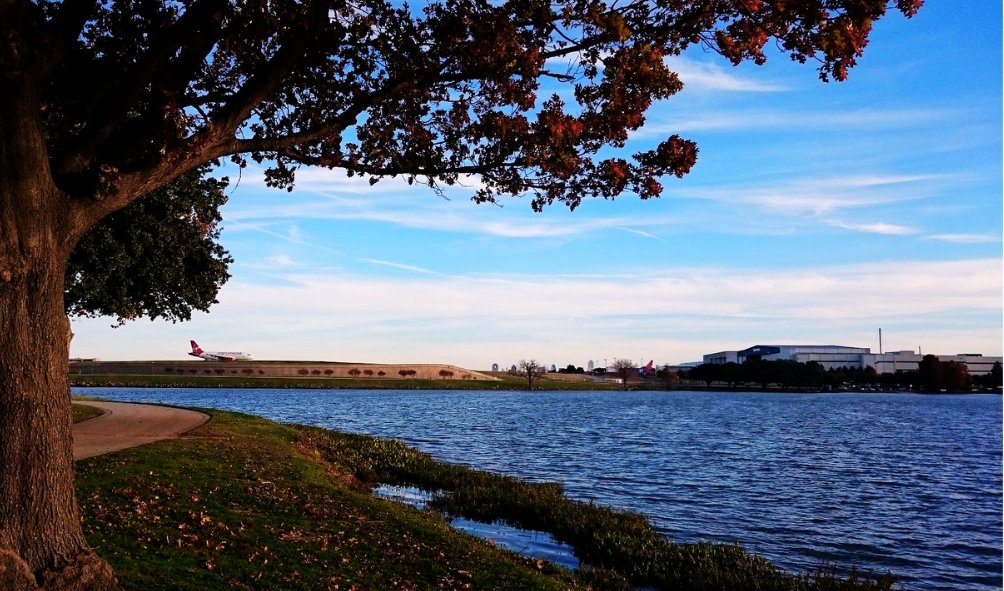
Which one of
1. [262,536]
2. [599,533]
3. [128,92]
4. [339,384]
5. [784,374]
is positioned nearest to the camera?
[128,92]

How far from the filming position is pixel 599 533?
18078mm

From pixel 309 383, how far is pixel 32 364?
16032 cm

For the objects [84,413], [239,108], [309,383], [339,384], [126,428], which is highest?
[239,108]

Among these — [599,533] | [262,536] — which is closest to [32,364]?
[262,536]

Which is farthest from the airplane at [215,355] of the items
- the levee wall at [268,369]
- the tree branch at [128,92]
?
the tree branch at [128,92]

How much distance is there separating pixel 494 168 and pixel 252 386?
149 m

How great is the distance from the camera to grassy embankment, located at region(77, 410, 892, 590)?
35.7 ft

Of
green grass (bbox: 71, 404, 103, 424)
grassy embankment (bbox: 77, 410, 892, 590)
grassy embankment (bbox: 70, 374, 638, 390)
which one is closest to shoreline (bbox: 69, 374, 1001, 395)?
grassy embankment (bbox: 70, 374, 638, 390)

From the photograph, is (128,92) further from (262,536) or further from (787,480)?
(787,480)

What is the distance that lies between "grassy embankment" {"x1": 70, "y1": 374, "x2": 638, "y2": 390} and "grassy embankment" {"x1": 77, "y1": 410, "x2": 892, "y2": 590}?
129071mm

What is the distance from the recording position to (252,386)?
14925cm

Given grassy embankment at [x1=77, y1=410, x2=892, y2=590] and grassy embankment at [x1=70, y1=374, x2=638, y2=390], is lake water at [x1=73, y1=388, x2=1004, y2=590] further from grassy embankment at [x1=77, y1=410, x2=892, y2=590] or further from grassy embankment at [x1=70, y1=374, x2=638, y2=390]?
grassy embankment at [x1=70, y1=374, x2=638, y2=390]

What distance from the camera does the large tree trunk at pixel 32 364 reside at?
750 cm

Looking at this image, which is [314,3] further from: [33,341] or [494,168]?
[33,341]
